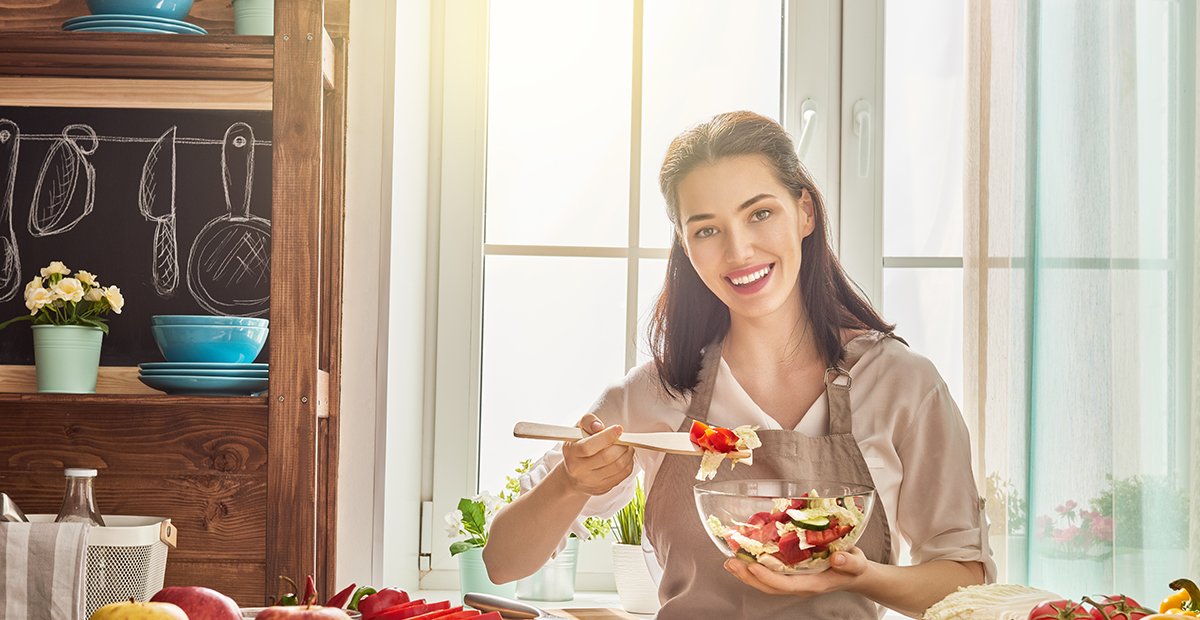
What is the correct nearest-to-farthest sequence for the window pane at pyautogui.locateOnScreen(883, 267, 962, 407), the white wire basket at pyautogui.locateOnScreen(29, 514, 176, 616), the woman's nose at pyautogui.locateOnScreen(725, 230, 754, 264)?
1. the white wire basket at pyautogui.locateOnScreen(29, 514, 176, 616)
2. the woman's nose at pyautogui.locateOnScreen(725, 230, 754, 264)
3. the window pane at pyautogui.locateOnScreen(883, 267, 962, 407)

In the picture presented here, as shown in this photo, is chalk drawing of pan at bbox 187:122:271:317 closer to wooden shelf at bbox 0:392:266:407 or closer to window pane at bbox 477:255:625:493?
wooden shelf at bbox 0:392:266:407

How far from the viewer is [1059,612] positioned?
114cm

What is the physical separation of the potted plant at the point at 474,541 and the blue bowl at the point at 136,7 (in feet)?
3.27

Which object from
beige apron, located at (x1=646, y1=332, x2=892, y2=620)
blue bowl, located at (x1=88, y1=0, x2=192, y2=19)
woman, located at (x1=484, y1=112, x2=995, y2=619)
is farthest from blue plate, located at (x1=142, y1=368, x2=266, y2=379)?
beige apron, located at (x1=646, y1=332, x2=892, y2=620)

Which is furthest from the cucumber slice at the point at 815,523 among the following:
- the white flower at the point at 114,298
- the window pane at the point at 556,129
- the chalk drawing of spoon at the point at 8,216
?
the chalk drawing of spoon at the point at 8,216

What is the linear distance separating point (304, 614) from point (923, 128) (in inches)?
67.0

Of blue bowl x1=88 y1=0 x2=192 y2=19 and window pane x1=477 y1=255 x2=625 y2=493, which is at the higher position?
blue bowl x1=88 y1=0 x2=192 y2=19

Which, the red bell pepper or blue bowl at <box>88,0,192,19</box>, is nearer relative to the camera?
the red bell pepper

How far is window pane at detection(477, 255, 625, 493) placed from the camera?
227 centimetres

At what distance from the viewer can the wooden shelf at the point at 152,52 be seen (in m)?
1.76

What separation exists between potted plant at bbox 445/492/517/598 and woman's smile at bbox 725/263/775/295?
2.14 feet

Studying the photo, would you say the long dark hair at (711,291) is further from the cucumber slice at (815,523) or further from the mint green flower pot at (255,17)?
the mint green flower pot at (255,17)

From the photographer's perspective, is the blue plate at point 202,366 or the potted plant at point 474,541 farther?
the potted plant at point 474,541

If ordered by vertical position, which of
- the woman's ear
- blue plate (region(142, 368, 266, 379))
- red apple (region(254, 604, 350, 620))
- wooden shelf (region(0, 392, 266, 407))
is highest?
the woman's ear
